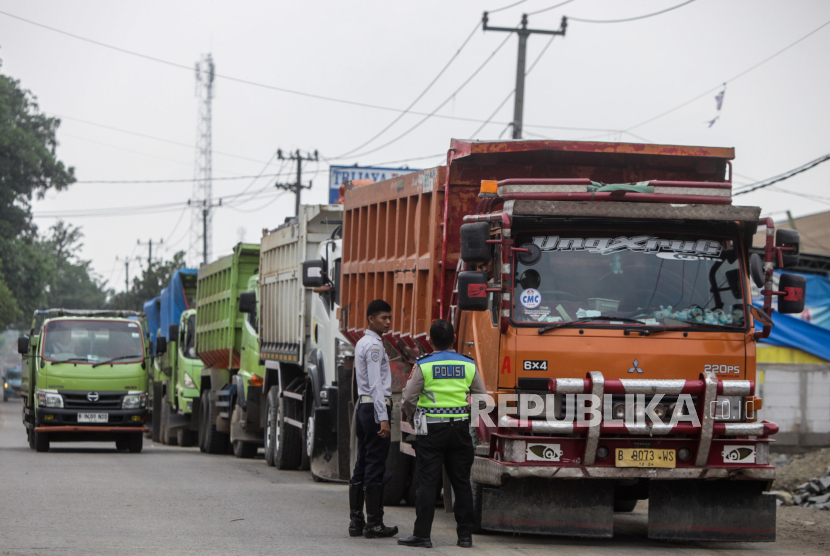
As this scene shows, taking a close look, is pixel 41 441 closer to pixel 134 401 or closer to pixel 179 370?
pixel 134 401

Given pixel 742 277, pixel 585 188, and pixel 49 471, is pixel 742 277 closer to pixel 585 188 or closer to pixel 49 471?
pixel 585 188

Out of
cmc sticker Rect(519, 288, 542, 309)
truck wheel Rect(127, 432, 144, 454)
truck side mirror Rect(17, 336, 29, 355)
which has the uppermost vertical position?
cmc sticker Rect(519, 288, 542, 309)

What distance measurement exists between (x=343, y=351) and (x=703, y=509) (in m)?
5.35

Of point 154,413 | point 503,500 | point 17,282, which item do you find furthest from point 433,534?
point 17,282

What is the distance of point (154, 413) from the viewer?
92.3ft

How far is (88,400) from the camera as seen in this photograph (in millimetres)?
19141

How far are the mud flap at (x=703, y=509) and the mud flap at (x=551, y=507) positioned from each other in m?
0.42

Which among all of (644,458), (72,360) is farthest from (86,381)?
(644,458)

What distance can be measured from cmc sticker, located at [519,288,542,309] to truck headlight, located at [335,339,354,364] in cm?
403

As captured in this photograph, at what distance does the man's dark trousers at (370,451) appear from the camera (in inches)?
349

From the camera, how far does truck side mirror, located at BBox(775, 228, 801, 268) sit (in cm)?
881

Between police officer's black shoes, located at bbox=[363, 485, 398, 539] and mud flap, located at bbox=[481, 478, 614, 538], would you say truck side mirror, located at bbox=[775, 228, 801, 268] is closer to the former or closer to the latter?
mud flap, located at bbox=[481, 478, 614, 538]

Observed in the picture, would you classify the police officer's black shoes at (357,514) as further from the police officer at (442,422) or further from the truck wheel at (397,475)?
the truck wheel at (397,475)

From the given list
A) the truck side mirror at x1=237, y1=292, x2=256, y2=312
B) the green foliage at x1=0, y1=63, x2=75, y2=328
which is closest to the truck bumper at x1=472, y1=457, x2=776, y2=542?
the truck side mirror at x1=237, y1=292, x2=256, y2=312
